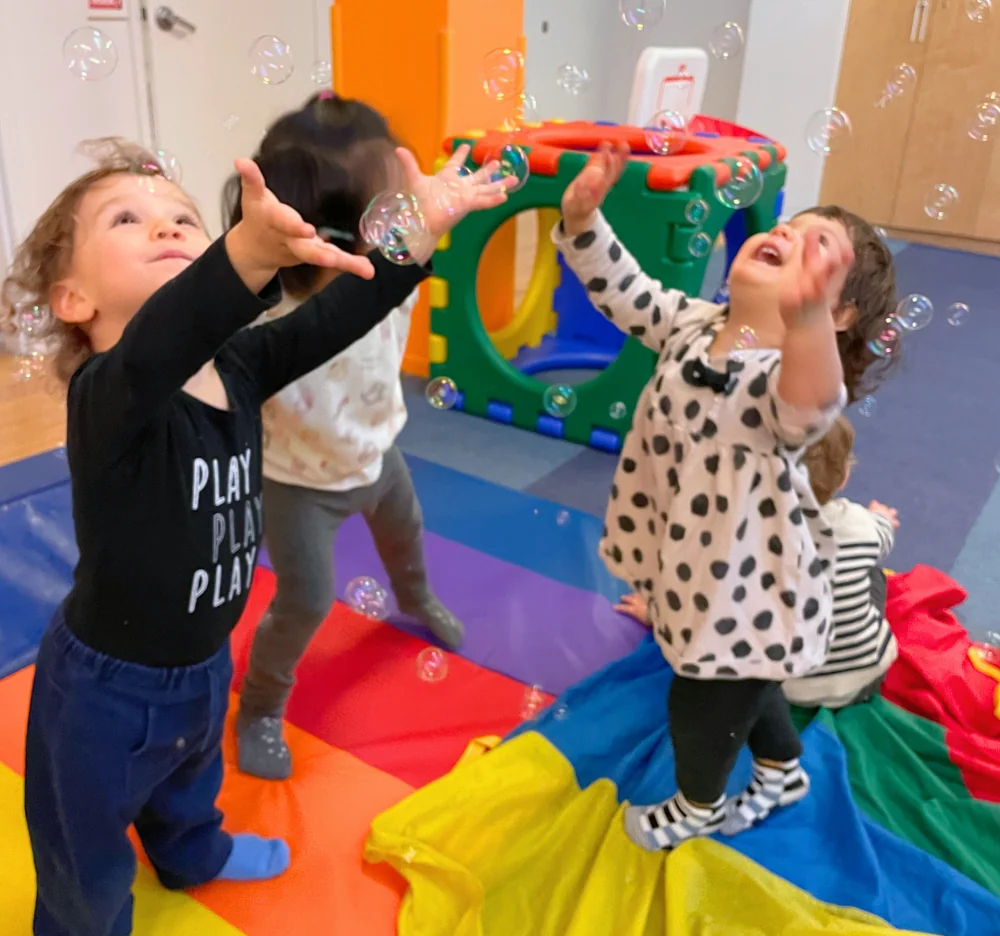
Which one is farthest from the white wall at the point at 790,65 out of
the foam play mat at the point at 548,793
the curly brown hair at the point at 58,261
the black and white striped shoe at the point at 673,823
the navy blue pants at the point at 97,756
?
the navy blue pants at the point at 97,756

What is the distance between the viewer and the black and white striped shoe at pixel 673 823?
52.5 inches

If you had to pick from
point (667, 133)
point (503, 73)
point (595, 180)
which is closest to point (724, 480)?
point (595, 180)

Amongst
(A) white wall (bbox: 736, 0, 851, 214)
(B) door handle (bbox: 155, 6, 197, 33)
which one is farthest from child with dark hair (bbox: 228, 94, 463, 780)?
(A) white wall (bbox: 736, 0, 851, 214)

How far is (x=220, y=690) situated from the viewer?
43.5 inches

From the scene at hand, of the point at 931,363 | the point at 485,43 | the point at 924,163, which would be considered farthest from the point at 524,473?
the point at 924,163

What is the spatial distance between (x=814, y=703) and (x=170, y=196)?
1282 mm

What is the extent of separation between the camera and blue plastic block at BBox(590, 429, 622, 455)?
2.70 metres

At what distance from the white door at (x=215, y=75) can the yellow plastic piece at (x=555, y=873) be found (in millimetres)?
2673

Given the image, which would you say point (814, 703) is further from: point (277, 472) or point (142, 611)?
point (142, 611)

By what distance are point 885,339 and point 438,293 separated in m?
1.74

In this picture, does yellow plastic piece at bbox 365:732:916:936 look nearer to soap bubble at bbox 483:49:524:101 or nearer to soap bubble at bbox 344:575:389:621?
soap bubble at bbox 344:575:389:621

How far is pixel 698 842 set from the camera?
4.42ft

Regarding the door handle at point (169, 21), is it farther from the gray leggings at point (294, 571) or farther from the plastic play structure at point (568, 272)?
the gray leggings at point (294, 571)

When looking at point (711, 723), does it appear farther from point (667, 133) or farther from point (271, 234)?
point (667, 133)
